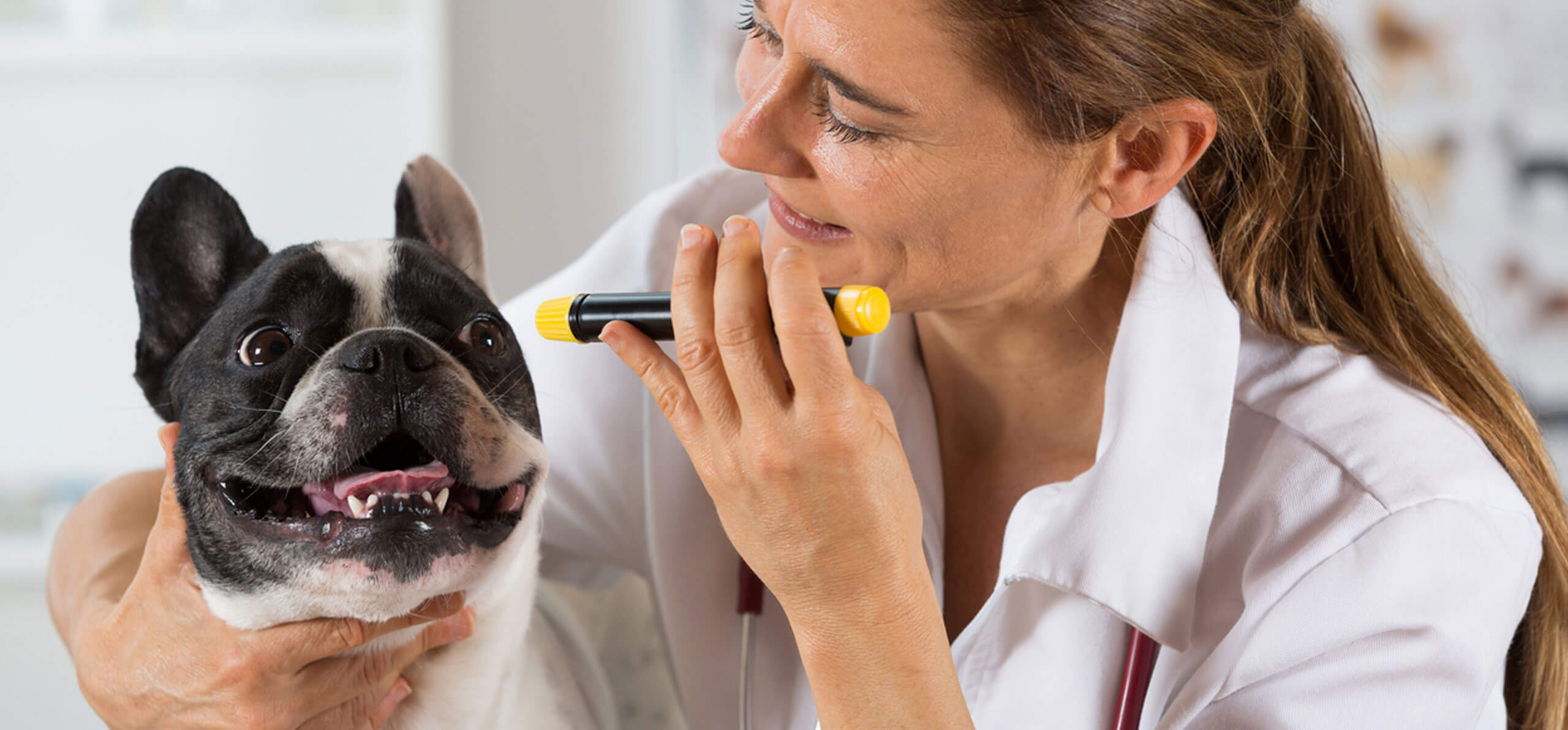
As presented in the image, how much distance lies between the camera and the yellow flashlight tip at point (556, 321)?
79 cm

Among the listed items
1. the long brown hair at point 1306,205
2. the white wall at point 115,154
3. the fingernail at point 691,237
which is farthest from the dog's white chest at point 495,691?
the white wall at point 115,154

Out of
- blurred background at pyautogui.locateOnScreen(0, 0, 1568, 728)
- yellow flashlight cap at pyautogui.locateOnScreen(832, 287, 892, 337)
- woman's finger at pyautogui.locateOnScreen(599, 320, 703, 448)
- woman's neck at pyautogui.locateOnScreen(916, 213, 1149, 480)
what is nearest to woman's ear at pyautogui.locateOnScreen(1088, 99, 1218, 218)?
woman's neck at pyautogui.locateOnScreen(916, 213, 1149, 480)

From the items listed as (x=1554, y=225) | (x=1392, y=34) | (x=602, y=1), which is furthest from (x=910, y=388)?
(x=1554, y=225)

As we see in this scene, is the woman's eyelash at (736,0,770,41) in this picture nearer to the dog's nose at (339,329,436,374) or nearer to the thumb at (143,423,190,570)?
the dog's nose at (339,329,436,374)

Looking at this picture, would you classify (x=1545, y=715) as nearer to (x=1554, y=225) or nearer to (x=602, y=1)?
(x=1554, y=225)

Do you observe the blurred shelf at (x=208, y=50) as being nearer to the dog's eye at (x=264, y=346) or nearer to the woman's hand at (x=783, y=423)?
the dog's eye at (x=264, y=346)

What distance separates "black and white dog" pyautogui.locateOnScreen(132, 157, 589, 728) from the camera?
0.73 meters

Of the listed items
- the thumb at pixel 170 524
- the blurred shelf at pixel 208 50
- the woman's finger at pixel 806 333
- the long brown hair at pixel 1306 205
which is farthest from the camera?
the blurred shelf at pixel 208 50

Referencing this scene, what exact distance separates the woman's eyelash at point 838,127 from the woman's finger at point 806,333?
0.20 m

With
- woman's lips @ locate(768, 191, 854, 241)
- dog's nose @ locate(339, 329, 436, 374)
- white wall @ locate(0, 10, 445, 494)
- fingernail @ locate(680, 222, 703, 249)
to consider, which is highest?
fingernail @ locate(680, 222, 703, 249)

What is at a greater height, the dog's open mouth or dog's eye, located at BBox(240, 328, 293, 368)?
dog's eye, located at BBox(240, 328, 293, 368)

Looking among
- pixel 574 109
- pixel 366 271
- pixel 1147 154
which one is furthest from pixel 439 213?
pixel 574 109

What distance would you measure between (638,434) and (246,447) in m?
0.54

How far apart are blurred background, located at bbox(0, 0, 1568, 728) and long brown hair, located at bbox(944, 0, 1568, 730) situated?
106 cm
